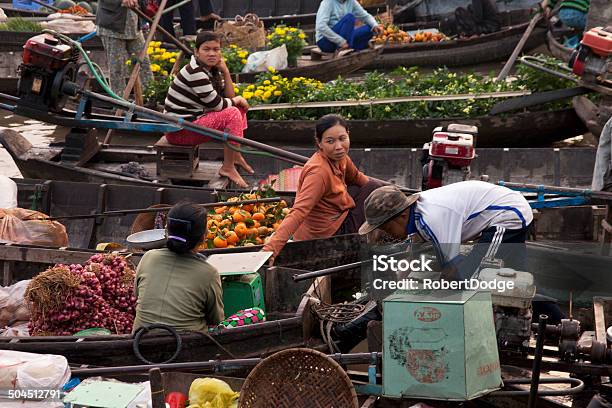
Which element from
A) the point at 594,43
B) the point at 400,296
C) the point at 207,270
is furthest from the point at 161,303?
the point at 594,43

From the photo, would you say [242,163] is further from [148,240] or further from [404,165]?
[148,240]

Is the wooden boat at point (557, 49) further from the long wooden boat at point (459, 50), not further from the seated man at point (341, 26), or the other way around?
the seated man at point (341, 26)

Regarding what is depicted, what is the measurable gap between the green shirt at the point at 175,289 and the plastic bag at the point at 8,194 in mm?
2680

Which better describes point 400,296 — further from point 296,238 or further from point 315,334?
point 296,238

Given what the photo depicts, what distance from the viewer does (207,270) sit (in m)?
5.46

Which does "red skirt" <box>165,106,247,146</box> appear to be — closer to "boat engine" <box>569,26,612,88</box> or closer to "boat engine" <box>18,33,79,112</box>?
"boat engine" <box>18,33,79,112</box>

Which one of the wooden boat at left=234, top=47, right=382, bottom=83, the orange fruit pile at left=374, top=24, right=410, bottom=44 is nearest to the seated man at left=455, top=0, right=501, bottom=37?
the orange fruit pile at left=374, top=24, right=410, bottom=44

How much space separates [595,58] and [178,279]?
4.68 m

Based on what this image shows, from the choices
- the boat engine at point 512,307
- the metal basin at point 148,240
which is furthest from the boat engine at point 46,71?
the boat engine at point 512,307

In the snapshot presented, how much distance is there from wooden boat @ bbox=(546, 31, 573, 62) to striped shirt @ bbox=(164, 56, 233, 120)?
5730 millimetres

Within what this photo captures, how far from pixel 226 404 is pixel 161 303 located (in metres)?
0.82

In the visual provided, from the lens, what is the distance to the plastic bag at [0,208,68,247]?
287 inches

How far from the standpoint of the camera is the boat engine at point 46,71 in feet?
28.3

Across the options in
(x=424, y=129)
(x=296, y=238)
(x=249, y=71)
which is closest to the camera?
(x=296, y=238)
